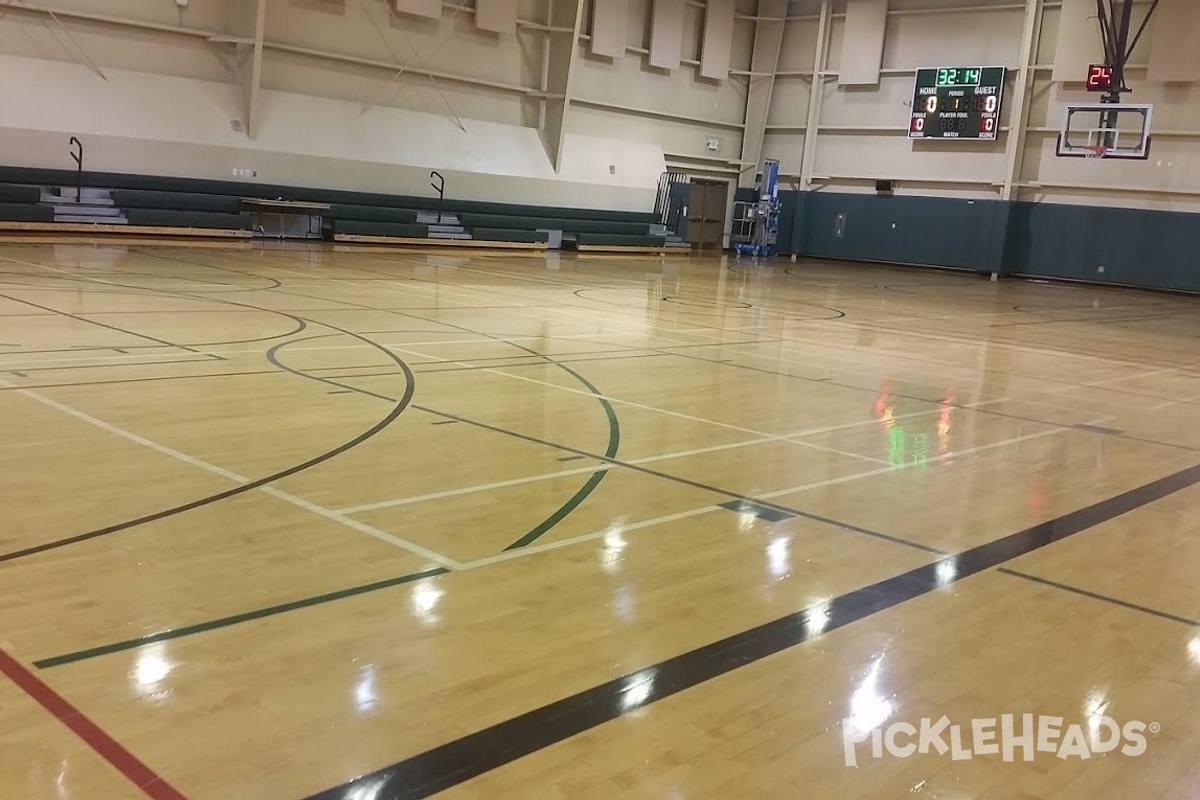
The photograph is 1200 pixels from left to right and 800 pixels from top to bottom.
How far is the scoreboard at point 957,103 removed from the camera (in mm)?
23297

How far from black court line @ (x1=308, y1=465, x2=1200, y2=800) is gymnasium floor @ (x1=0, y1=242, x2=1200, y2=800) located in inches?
0.5

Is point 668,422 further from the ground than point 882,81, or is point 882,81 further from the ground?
point 882,81

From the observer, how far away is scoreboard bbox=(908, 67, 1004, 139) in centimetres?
2330

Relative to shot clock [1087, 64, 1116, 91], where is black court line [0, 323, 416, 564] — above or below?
below

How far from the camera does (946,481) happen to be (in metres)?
5.55

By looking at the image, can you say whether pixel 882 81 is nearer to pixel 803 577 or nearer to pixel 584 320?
pixel 584 320

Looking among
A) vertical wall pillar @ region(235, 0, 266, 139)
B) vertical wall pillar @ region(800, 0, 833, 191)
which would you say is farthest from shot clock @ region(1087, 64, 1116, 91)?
vertical wall pillar @ region(235, 0, 266, 139)

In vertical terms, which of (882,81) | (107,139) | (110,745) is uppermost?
(882,81)

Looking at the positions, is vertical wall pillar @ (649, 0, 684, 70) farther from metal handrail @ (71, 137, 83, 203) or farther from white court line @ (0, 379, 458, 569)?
white court line @ (0, 379, 458, 569)

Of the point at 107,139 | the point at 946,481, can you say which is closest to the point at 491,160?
the point at 107,139

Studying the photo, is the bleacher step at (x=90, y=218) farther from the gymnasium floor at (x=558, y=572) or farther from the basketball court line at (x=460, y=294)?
the gymnasium floor at (x=558, y=572)

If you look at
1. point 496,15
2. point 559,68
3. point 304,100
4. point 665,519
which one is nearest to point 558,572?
point 665,519

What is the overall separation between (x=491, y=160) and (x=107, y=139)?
755cm

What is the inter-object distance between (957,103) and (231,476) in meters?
22.5
